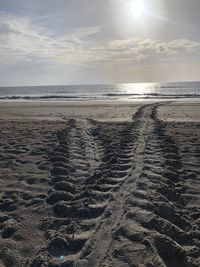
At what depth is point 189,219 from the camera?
5.38 meters

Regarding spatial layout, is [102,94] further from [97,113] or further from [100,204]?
[100,204]

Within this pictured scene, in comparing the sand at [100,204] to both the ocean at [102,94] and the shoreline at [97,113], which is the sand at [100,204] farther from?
the ocean at [102,94]

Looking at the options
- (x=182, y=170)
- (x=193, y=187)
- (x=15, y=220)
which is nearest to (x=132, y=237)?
(x=15, y=220)

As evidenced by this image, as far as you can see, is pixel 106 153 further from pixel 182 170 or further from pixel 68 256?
pixel 68 256

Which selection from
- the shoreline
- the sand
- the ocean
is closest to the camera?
the sand

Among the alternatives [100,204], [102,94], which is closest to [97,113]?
[100,204]

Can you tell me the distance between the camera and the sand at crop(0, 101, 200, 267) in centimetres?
433

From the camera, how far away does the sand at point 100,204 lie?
4.33 m

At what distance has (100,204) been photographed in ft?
19.3

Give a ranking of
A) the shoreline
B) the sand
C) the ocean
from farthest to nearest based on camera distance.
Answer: the ocean, the shoreline, the sand

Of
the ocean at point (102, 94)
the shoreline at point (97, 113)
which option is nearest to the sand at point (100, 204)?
the shoreline at point (97, 113)

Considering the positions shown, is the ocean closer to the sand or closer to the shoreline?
the shoreline

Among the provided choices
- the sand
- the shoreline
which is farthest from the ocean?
the sand

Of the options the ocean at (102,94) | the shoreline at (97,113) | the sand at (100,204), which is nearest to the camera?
the sand at (100,204)
